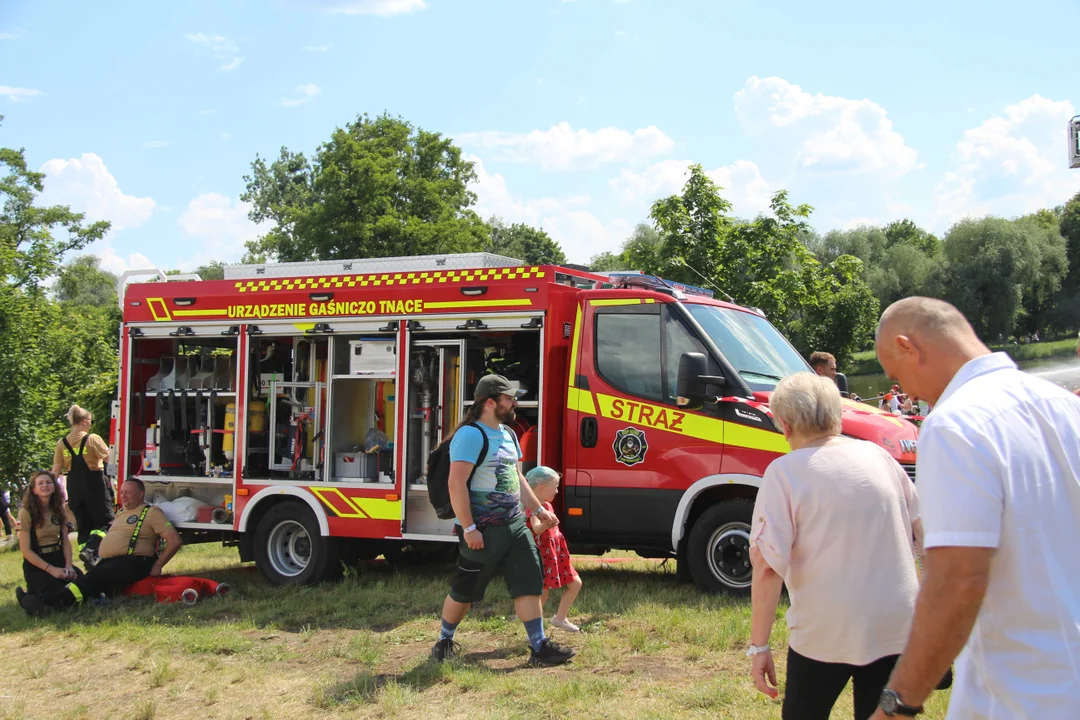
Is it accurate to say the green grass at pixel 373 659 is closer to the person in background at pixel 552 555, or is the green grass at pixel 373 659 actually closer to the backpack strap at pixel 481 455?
the person in background at pixel 552 555

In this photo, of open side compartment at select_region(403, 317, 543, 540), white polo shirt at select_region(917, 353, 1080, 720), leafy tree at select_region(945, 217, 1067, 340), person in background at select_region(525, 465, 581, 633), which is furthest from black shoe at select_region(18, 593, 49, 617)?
leafy tree at select_region(945, 217, 1067, 340)

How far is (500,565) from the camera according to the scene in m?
6.20

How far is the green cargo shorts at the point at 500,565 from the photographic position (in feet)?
20.0

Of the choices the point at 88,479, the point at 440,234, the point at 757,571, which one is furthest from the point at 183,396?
the point at 440,234

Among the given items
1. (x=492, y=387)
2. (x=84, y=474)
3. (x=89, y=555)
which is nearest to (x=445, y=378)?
(x=492, y=387)

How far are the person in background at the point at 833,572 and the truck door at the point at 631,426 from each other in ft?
13.7

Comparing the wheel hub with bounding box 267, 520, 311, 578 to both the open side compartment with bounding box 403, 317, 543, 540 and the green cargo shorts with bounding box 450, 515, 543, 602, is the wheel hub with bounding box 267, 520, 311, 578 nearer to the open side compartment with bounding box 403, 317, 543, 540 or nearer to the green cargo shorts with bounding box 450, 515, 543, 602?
the open side compartment with bounding box 403, 317, 543, 540

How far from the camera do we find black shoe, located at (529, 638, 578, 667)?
610cm

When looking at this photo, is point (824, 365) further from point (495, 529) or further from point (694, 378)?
point (495, 529)

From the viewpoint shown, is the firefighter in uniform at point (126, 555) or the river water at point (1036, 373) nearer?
the firefighter in uniform at point (126, 555)

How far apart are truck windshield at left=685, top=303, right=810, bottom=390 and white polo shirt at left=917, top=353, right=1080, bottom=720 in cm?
543

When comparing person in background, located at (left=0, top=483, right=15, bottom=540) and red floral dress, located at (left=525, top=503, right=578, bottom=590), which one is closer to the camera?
red floral dress, located at (left=525, top=503, right=578, bottom=590)

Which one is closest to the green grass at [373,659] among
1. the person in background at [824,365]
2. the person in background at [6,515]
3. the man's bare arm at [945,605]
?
the person in background at [824,365]

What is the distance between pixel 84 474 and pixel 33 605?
273cm
